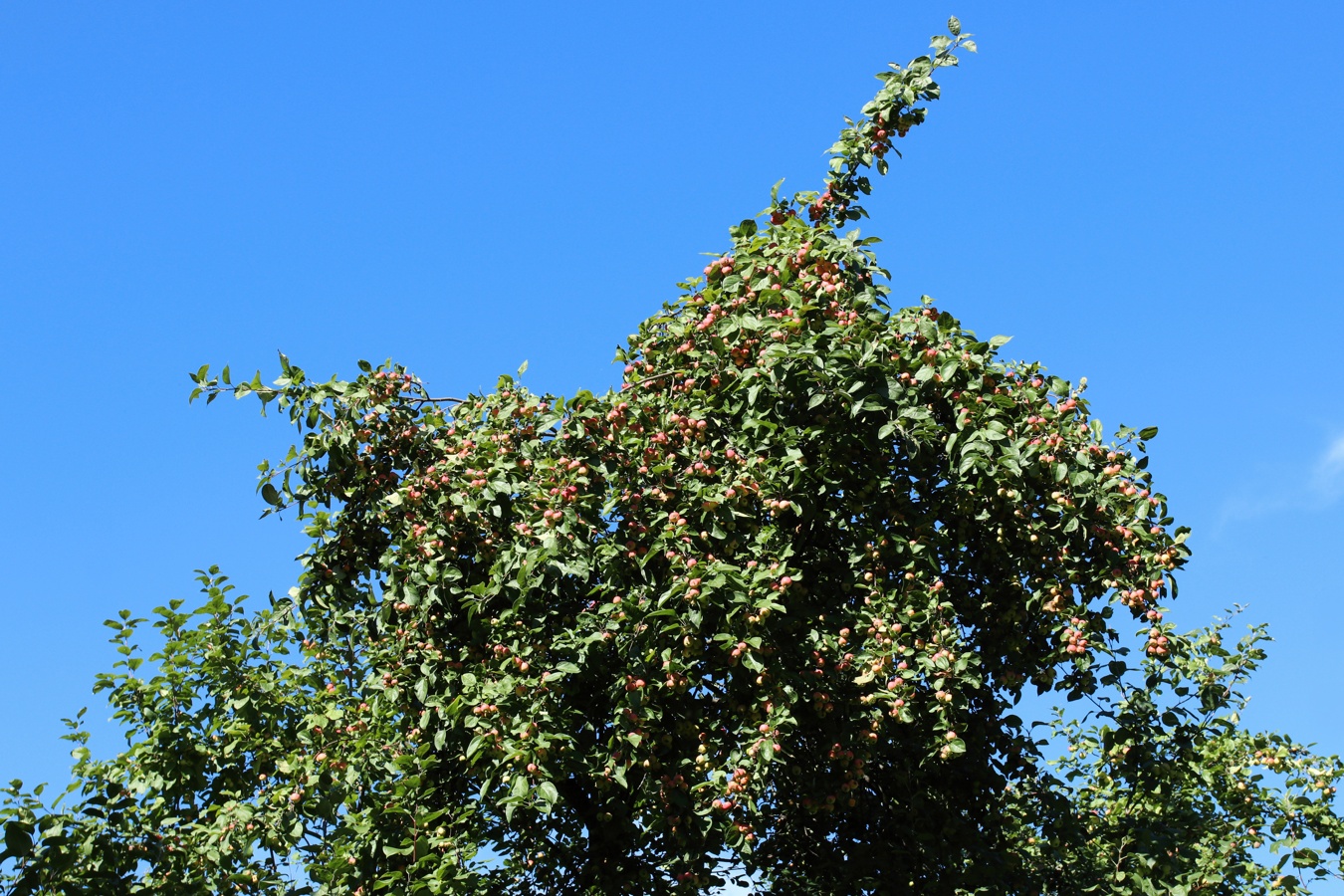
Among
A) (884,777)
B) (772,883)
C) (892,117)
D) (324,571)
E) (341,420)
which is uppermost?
(892,117)

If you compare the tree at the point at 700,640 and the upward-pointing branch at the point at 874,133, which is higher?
the upward-pointing branch at the point at 874,133

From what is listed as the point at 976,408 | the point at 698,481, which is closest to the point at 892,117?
the point at 976,408

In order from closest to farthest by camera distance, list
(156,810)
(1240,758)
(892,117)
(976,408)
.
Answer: (976,408), (156,810), (892,117), (1240,758)

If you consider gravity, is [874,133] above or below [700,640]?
above

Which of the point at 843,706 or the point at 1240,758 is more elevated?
the point at 1240,758

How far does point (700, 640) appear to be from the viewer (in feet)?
25.5

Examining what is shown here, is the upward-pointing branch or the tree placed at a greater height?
the upward-pointing branch

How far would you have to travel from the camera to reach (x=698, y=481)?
8391 mm

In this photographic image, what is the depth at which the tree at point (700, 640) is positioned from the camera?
7.79 metres

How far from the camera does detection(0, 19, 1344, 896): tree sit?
779cm

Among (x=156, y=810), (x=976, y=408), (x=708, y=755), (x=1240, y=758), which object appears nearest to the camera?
(x=708, y=755)

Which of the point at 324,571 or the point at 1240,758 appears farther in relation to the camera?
the point at 1240,758

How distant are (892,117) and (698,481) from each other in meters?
A: 3.59

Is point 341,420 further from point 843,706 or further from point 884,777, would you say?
point 884,777
